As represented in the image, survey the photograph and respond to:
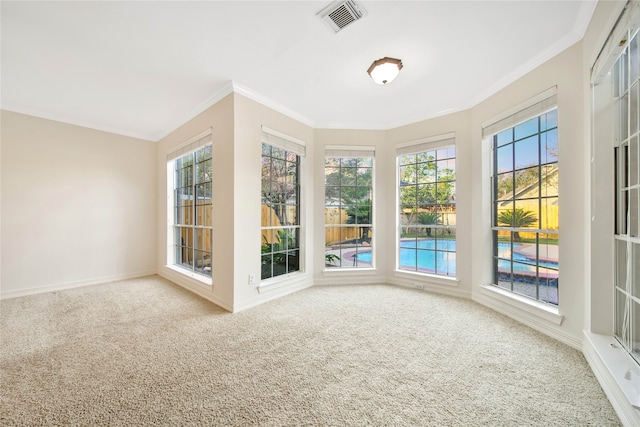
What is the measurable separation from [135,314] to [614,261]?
4408 millimetres

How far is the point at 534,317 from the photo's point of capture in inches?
96.0

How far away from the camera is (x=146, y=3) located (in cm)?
178

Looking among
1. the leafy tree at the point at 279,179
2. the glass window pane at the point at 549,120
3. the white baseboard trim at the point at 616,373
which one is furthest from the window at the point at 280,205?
the white baseboard trim at the point at 616,373

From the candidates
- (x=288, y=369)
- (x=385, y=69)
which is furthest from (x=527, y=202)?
(x=288, y=369)

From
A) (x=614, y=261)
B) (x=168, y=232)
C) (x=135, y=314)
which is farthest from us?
(x=168, y=232)

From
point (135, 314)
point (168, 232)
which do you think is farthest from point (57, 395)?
point (168, 232)

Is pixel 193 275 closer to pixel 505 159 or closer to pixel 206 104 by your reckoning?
pixel 206 104

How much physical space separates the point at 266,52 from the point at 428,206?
9.63 feet

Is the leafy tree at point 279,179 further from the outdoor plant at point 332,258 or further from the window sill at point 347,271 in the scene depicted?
the window sill at point 347,271

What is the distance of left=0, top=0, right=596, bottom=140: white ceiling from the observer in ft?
6.10

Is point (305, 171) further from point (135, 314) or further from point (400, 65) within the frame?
point (135, 314)

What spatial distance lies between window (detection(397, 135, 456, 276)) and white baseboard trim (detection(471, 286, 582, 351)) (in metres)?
0.64

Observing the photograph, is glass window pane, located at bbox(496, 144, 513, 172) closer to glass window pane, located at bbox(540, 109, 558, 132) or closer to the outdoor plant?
glass window pane, located at bbox(540, 109, 558, 132)

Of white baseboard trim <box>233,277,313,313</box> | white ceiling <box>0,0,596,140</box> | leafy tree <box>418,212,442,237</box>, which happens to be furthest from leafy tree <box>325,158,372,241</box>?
white baseboard trim <box>233,277,313,313</box>
